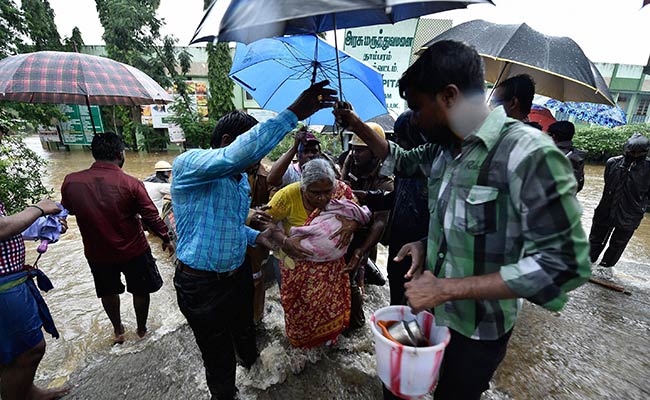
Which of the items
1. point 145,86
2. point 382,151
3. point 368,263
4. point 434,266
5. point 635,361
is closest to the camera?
point 434,266

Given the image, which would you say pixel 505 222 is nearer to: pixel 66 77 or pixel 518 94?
pixel 518 94

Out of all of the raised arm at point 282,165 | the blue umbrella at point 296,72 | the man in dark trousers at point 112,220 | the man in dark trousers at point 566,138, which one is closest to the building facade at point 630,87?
the man in dark trousers at point 566,138

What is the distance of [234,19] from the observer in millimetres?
1290

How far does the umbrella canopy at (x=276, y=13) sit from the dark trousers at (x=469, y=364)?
1.47 m

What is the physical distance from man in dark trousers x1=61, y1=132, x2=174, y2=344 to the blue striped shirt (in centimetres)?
120

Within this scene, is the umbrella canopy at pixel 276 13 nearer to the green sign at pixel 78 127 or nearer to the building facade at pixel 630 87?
the green sign at pixel 78 127

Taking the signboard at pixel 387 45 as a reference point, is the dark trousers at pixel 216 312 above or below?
below

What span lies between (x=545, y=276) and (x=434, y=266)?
0.52m

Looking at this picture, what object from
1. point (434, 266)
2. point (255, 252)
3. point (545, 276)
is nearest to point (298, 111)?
point (434, 266)

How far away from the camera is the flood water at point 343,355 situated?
8.04ft

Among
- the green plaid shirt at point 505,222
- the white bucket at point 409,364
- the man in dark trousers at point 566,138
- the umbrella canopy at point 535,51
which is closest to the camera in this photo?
the green plaid shirt at point 505,222

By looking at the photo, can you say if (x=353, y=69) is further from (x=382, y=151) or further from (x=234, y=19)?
(x=234, y=19)

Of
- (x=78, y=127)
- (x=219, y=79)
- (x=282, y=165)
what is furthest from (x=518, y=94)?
(x=78, y=127)

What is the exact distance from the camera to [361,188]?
3232 millimetres
